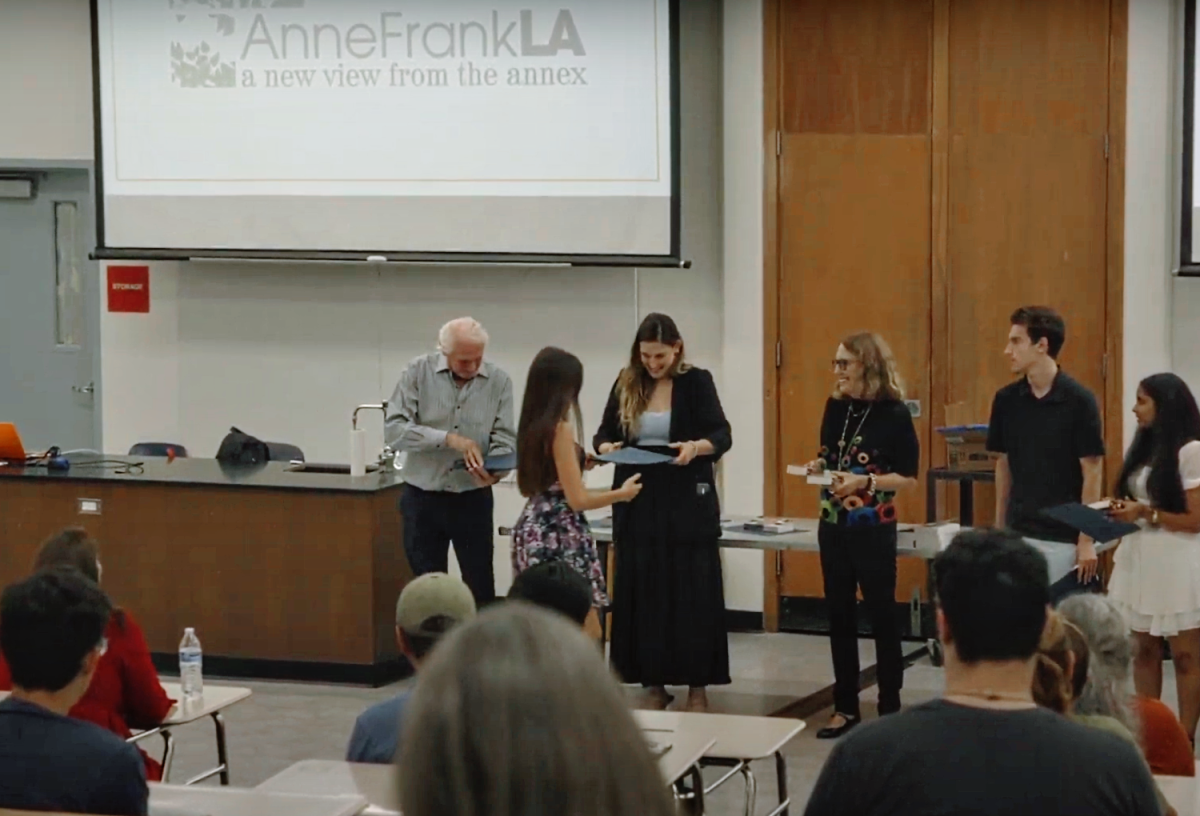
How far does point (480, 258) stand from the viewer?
25.9ft

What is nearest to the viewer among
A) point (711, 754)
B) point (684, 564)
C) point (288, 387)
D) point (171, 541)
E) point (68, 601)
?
point (68, 601)

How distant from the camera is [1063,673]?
284cm

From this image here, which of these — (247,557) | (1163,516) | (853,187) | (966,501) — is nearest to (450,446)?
(247,557)

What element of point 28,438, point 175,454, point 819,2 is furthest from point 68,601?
point 28,438

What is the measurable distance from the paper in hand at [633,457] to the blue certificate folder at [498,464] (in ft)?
1.52

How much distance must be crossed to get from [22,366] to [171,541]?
254 cm

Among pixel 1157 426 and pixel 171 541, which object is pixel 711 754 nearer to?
pixel 1157 426

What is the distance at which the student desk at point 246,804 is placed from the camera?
3.20 m

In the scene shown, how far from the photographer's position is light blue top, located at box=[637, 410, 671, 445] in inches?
228

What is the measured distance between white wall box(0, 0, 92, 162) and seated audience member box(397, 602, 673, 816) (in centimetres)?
787

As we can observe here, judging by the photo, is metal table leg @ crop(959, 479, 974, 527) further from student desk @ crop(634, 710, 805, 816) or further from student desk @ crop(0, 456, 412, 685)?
student desk @ crop(634, 710, 805, 816)

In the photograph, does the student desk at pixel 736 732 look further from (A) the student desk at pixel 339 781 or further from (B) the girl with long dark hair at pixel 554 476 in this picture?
(B) the girl with long dark hair at pixel 554 476

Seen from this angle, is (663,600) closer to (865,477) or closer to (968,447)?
(865,477)

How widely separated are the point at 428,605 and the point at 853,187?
4.59 meters
